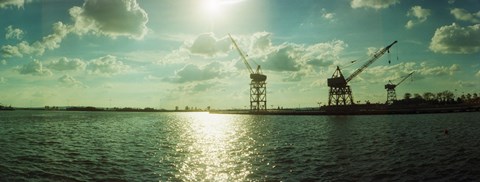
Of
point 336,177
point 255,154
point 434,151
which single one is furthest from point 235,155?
point 434,151

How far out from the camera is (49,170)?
1239 inches

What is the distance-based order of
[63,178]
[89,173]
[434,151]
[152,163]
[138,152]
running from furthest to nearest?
[138,152] < [434,151] < [152,163] < [89,173] < [63,178]

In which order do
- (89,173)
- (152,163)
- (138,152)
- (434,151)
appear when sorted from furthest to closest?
1. (138,152)
2. (434,151)
3. (152,163)
4. (89,173)

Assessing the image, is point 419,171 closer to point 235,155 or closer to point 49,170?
point 235,155

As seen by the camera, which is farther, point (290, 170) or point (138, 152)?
point (138, 152)

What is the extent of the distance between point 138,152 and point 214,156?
A: 369 inches

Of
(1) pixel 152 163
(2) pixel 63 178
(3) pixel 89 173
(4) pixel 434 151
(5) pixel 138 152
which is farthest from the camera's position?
(5) pixel 138 152

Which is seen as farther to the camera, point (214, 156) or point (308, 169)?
point (214, 156)

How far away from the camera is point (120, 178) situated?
94.4ft

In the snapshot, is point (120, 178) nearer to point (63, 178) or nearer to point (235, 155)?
point (63, 178)

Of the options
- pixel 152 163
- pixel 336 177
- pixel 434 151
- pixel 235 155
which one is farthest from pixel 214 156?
pixel 434 151

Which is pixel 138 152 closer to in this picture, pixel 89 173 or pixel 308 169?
pixel 89 173

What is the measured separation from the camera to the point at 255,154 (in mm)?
42312

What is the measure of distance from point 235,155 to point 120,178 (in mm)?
15753
